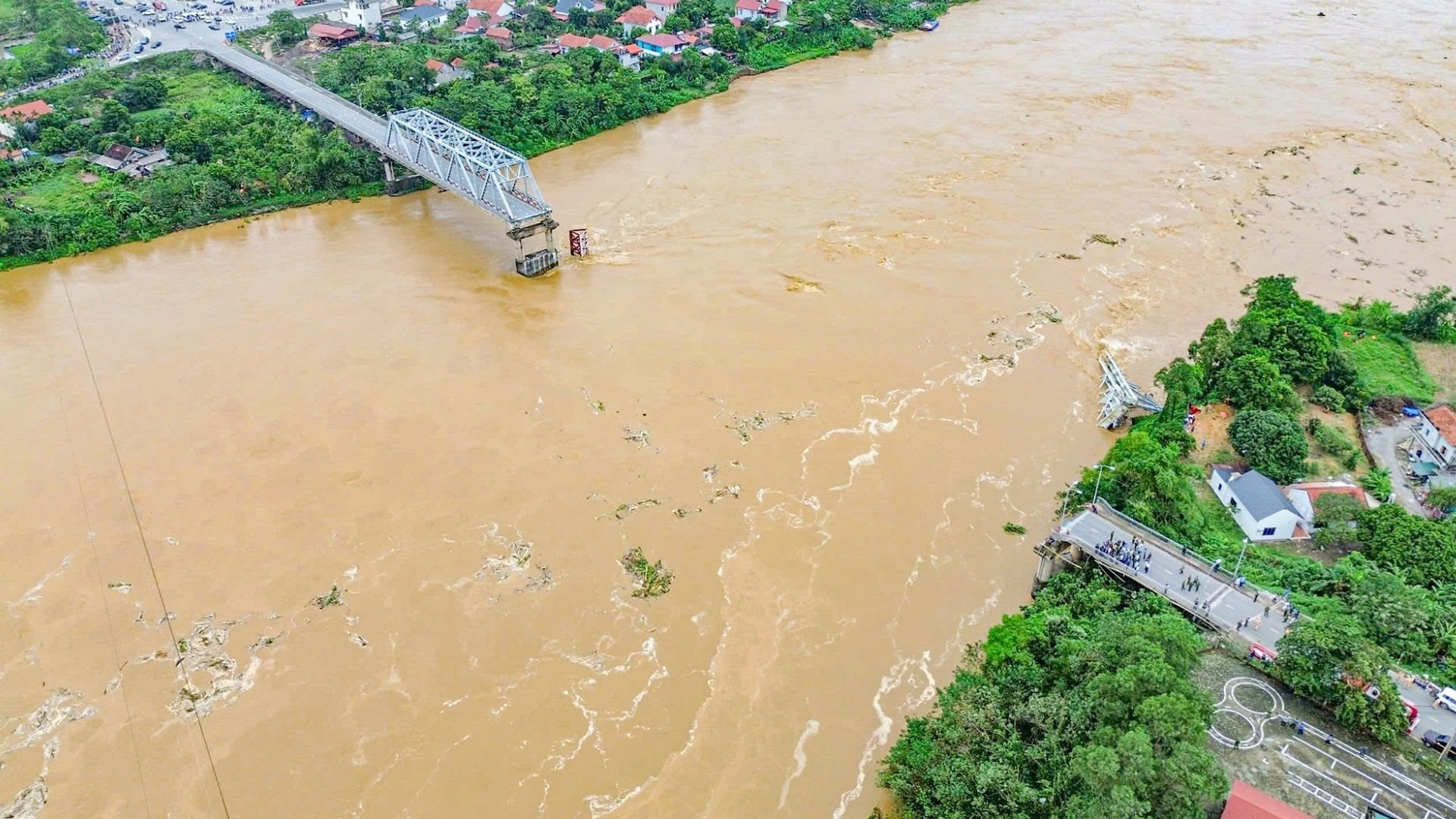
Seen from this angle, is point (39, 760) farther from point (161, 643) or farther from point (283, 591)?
point (283, 591)

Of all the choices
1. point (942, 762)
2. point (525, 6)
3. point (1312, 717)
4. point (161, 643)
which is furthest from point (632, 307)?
point (525, 6)

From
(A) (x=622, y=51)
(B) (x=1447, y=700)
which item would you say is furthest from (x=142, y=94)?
(B) (x=1447, y=700)

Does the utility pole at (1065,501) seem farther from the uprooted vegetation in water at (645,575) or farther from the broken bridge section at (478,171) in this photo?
the broken bridge section at (478,171)

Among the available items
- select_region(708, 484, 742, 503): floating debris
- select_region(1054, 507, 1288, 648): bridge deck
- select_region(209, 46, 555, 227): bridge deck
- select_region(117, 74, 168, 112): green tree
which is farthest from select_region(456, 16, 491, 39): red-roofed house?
select_region(1054, 507, 1288, 648): bridge deck

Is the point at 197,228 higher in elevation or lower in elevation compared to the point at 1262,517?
higher

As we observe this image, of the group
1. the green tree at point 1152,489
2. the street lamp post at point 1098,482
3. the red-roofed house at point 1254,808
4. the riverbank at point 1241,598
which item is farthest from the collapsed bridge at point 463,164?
the red-roofed house at point 1254,808

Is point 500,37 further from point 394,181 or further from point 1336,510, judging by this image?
point 1336,510
